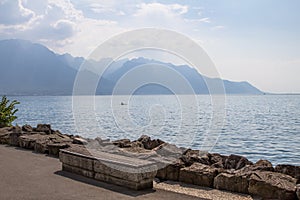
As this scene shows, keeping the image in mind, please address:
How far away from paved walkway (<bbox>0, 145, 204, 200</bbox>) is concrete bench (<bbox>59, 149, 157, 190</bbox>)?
0.16m

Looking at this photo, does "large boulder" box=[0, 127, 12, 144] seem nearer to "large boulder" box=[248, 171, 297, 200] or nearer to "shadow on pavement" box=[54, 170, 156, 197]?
"shadow on pavement" box=[54, 170, 156, 197]

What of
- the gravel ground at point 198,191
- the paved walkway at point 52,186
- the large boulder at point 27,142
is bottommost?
the gravel ground at point 198,191

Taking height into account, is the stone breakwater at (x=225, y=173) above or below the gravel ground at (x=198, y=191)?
above

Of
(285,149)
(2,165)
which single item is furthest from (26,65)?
(2,165)

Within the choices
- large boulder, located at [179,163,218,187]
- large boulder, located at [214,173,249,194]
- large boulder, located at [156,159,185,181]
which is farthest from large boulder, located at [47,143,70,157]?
large boulder, located at [214,173,249,194]

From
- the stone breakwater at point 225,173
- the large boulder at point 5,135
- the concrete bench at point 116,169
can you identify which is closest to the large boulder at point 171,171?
the stone breakwater at point 225,173

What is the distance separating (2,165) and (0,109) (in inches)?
375

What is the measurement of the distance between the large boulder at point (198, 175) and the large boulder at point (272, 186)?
0.92 meters

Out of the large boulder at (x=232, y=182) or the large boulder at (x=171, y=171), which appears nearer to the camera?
the large boulder at (x=232, y=182)

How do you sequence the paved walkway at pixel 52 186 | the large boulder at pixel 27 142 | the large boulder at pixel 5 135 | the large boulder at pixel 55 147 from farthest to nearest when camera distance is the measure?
the large boulder at pixel 5 135
the large boulder at pixel 27 142
the large boulder at pixel 55 147
the paved walkway at pixel 52 186

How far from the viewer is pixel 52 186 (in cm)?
781

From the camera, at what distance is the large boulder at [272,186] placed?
6.65m

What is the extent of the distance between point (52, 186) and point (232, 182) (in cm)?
374

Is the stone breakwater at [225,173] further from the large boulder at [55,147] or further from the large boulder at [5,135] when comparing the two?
the large boulder at [5,135]
